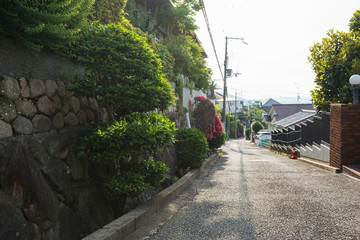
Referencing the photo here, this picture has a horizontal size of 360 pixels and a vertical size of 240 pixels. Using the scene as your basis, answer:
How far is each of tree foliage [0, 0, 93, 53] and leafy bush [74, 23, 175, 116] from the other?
532 mm

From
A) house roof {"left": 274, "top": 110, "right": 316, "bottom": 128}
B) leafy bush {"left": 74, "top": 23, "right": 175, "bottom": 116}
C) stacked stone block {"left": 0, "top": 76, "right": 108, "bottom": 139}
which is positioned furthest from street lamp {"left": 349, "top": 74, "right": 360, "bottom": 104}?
house roof {"left": 274, "top": 110, "right": 316, "bottom": 128}

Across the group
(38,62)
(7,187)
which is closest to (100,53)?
(38,62)

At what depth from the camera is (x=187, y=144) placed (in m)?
8.42

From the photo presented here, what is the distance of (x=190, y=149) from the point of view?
8.45m

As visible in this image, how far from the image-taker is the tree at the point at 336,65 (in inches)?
352

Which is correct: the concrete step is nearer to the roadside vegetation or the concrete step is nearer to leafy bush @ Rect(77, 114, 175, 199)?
the roadside vegetation

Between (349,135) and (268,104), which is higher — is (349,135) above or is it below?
below

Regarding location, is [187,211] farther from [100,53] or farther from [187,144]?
[187,144]

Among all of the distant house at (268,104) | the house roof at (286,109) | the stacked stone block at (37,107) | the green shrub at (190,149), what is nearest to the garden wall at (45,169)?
the stacked stone block at (37,107)

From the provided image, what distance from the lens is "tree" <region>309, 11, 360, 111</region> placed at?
8930 millimetres

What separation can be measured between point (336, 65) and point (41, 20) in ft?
29.2

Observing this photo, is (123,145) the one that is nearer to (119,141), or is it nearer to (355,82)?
(119,141)

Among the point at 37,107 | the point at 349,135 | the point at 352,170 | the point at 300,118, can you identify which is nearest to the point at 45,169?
the point at 37,107

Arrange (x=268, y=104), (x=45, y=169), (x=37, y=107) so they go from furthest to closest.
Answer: (x=268, y=104), (x=37, y=107), (x=45, y=169)
